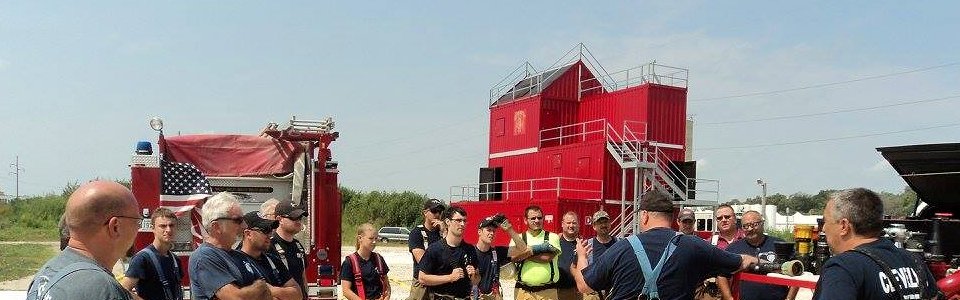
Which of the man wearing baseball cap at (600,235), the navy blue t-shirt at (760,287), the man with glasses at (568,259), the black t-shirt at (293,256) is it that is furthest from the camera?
the man with glasses at (568,259)

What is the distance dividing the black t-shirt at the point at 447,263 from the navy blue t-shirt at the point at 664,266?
2593mm

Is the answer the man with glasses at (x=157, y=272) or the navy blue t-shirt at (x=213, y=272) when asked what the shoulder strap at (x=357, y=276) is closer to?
the man with glasses at (x=157, y=272)

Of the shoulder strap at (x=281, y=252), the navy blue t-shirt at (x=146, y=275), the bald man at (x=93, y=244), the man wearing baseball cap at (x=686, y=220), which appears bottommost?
the navy blue t-shirt at (x=146, y=275)

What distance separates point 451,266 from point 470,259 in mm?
204

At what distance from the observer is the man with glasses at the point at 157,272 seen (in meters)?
5.29

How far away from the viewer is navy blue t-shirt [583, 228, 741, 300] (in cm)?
440

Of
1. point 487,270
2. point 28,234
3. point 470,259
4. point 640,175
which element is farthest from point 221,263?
point 28,234

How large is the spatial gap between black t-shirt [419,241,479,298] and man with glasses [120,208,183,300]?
7.11 ft

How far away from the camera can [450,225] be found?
7.07m

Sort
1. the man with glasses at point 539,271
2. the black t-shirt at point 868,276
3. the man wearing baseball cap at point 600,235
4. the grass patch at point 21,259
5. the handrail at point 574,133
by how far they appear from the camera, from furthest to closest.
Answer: the handrail at point 574,133 → the grass patch at point 21,259 → the man with glasses at point 539,271 → the man wearing baseball cap at point 600,235 → the black t-shirt at point 868,276

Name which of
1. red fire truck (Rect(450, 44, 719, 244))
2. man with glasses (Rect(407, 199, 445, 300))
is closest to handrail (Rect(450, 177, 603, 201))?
red fire truck (Rect(450, 44, 719, 244))

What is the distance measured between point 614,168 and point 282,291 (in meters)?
19.2

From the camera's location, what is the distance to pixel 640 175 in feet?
74.8

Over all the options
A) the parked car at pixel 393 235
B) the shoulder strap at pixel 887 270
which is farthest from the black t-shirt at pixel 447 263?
the parked car at pixel 393 235
